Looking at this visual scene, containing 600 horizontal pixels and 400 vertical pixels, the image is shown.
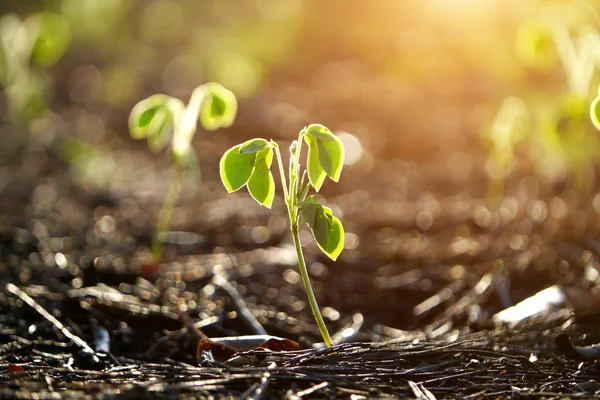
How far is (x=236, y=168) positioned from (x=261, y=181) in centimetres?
9

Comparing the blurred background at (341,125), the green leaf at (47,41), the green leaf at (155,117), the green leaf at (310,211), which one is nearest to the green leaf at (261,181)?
the green leaf at (310,211)

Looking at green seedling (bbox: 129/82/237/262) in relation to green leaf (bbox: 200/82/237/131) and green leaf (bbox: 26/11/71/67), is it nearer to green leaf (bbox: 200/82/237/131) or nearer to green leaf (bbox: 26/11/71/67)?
green leaf (bbox: 200/82/237/131)

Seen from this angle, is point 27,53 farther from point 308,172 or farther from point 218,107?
point 308,172

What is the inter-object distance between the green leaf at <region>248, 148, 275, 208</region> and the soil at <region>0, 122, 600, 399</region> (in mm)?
437

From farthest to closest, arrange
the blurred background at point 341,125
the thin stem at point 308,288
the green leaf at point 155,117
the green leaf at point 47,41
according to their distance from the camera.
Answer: the green leaf at point 47,41 → the blurred background at point 341,125 → the green leaf at point 155,117 → the thin stem at point 308,288

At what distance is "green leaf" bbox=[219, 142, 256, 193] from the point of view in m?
1.68

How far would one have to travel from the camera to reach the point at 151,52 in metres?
10.3

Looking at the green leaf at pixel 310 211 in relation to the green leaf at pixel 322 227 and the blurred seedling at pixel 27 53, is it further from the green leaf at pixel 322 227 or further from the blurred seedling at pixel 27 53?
the blurred seedling at pixel 27 53

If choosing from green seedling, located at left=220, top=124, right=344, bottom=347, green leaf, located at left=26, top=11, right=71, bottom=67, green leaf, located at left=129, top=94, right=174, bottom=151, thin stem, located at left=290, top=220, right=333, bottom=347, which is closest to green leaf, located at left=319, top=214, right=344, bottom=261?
green seedling, located at left=220, top=124, right=344, bottom=347

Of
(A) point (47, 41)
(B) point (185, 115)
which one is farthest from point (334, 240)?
(A) point (47, 41)

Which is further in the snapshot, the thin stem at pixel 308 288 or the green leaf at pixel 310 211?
the thin stem at pixel 308 288

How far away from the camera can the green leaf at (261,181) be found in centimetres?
173

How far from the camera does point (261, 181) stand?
5.70ft

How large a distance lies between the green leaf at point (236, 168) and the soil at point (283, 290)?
18.7 inches
